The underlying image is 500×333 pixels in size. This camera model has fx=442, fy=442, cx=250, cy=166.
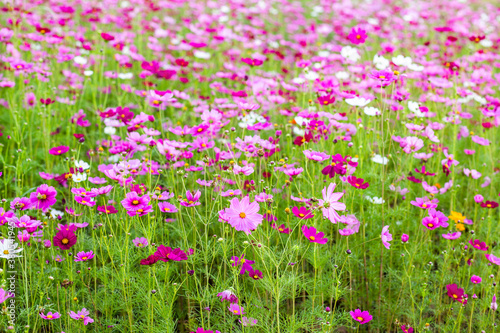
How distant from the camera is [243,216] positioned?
5.04ft

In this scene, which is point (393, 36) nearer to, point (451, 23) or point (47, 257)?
point (451, 23)

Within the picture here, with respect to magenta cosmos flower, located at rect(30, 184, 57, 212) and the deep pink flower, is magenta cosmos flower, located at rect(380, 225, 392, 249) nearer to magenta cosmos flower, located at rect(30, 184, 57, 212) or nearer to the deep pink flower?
the deep pink flower

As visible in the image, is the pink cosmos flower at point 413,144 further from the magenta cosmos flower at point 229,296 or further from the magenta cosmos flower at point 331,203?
the magenta cosmos flower at point 229,296

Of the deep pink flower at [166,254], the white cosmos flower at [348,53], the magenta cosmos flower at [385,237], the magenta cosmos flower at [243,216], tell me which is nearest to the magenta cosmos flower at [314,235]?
the magenta cosmos flower at [243,216]

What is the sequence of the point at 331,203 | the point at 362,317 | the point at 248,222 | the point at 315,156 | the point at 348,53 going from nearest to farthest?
the point at 248,222, the point at 331,203, the point at 362,317, the point at 315,156, the point at 348,53

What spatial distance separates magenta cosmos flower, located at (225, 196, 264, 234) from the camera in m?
1.51

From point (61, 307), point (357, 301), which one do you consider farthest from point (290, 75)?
point (61, 307)

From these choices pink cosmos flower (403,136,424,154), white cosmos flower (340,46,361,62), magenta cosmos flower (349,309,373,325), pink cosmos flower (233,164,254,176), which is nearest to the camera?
magenta cosmos flower (349,309,373,325)

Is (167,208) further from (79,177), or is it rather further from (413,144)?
(413,144)

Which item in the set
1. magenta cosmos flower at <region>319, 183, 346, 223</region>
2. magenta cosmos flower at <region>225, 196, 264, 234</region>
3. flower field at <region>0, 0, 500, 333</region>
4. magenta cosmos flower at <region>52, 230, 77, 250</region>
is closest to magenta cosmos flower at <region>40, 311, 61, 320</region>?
flower field at <region>0, 0, 500, 333</region>

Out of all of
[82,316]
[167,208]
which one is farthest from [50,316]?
[167,208]

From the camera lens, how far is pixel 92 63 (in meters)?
4.00

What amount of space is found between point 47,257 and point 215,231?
779 mm

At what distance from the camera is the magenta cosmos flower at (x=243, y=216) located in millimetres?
1506
